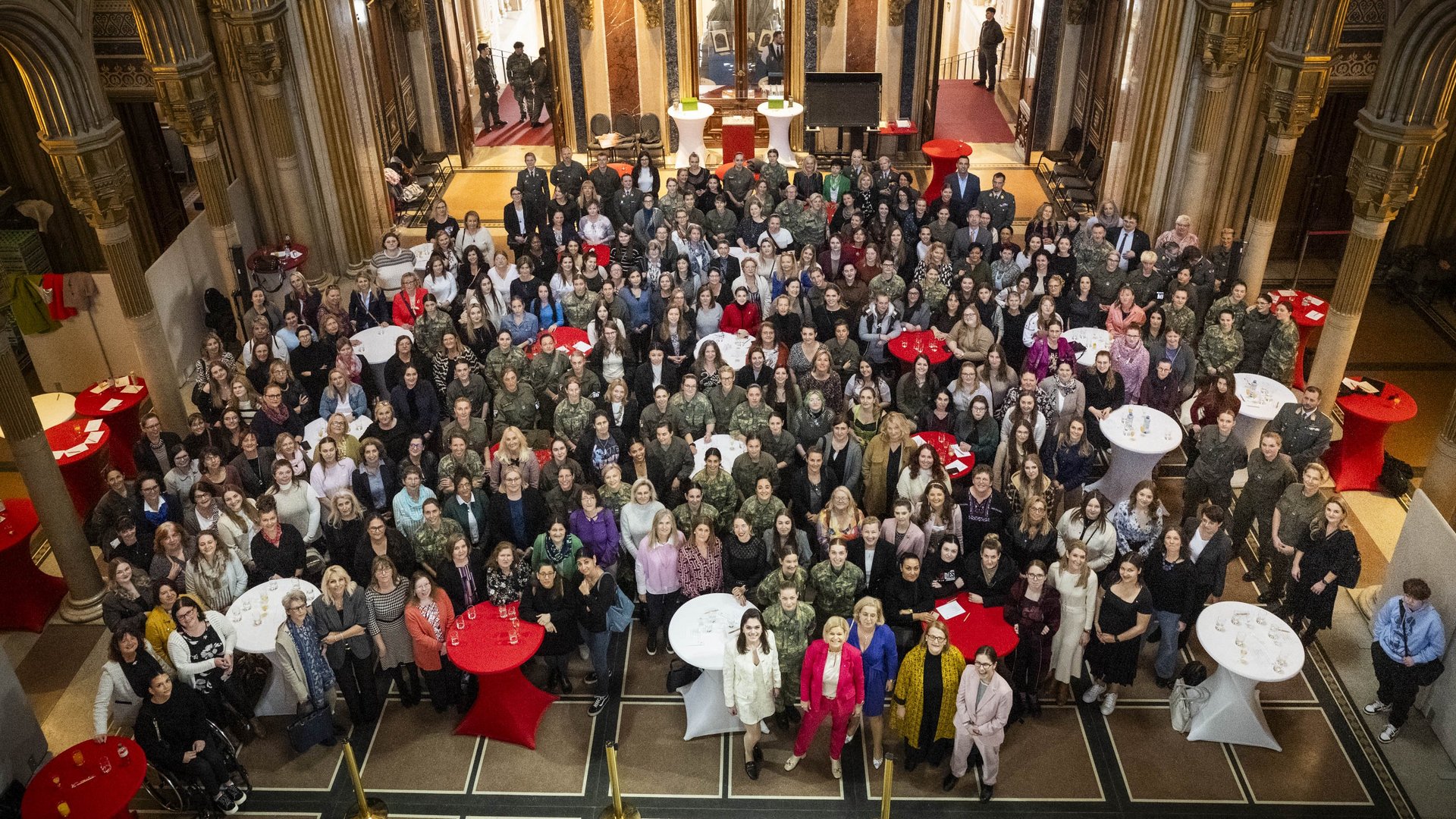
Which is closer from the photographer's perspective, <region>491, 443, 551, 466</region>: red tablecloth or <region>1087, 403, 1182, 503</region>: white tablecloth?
<region>491, 443, 551, 466</region>: red tablecloth

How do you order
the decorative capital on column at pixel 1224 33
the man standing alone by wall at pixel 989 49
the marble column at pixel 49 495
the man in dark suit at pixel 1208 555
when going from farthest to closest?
the man standing alone by wall at pixel 989 49
the decorative capital on column at pixel 1224 33
the marble column at pixel 49 495
the man in dark suit at pixel 1208 555

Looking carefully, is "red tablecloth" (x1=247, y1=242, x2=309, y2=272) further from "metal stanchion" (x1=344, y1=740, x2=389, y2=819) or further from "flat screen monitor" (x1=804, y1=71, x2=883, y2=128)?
"metal stanchion" (x1=344, y1=740, x2=389, y2=819)

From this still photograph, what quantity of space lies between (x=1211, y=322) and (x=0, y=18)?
35.3 feet

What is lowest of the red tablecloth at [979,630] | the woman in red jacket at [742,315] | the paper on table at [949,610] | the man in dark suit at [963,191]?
the red tablecloth at [979,630]

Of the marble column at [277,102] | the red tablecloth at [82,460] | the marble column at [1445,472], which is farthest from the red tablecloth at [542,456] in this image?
the marble column at [1445,472]

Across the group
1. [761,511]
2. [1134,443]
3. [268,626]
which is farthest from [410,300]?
[1134,443]

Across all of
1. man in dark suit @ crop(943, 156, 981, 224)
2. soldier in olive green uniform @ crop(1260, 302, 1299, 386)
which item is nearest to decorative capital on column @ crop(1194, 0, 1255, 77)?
man in dark suit @ crop(943, 156, 981, 224)

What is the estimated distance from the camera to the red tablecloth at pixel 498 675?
8062mm

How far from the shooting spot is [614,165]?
738 inches

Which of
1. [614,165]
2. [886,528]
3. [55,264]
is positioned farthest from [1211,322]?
[55,264]

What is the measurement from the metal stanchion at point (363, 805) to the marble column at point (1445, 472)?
28.2 feet

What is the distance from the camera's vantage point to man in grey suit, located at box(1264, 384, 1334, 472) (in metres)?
9.74

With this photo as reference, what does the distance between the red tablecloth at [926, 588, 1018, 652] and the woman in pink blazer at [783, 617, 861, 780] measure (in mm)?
755

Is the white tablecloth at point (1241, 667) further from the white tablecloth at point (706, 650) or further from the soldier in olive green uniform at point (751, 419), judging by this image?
the soldier in olive green uniform at point (751, 419)
